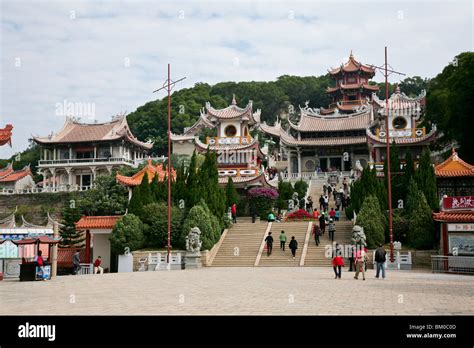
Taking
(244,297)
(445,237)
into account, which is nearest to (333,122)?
(445,237)

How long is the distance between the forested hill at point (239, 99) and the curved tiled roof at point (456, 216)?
57781mm

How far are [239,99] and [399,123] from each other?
4676 centimetres

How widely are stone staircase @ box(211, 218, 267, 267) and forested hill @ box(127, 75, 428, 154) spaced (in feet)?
153

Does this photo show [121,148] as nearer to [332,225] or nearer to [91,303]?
[332,225]

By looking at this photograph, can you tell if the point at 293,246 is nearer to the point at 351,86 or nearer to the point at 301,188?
the point at 301,188

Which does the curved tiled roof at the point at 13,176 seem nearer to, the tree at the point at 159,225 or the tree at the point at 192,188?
the tree at the point at 192,188

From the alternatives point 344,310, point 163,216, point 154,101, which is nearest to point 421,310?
point 344,310

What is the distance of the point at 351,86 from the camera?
8069 centimetres

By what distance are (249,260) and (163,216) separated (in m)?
5.45

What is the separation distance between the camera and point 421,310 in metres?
11.5

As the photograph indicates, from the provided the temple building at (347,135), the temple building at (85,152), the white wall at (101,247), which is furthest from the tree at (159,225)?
the temple building at (85,152)

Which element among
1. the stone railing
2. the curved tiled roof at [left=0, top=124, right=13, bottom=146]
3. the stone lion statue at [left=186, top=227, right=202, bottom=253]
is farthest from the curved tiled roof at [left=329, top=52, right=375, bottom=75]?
the curved tiled roof at [left=0, top=124, right=13, bottom=146]

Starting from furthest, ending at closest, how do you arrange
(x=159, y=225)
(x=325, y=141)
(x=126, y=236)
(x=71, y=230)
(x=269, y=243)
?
1. (x=325, y=141)
2. (x=71, y=230)
3. (x=159, y=225)
4. (x=126, y=236)
5. (x=269, y=243)

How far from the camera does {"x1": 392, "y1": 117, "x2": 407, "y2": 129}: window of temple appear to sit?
58.3 meters
